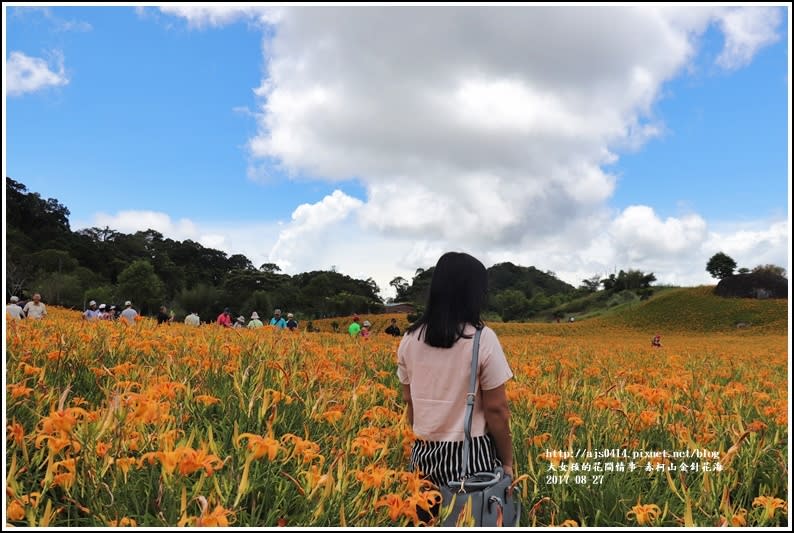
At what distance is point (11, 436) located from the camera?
5.95 ft

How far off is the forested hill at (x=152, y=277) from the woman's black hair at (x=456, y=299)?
72.2 ft

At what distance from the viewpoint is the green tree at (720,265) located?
37.3 m

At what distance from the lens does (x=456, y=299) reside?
189cm

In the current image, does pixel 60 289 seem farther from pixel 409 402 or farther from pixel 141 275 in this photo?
pixel 409 402

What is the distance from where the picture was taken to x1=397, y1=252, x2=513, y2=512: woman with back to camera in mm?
1852

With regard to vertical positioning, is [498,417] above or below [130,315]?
below

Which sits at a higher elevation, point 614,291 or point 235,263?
point 235,263

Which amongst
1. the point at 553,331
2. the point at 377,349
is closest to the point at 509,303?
the point at 553,331

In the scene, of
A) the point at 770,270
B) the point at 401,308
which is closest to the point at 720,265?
the point at 770,270

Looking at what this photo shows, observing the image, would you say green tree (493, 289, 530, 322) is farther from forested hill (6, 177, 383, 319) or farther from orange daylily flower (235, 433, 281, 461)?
orange daylily flower (235, 433, 281, 461)

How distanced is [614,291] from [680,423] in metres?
43.3

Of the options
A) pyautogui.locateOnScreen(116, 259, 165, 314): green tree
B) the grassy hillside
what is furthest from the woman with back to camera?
pyautogui.locateOnScreen(116, 259, 165, 314): green tree

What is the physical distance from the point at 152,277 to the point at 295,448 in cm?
3129

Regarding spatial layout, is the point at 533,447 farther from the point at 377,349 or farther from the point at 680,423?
the point at 377,349
